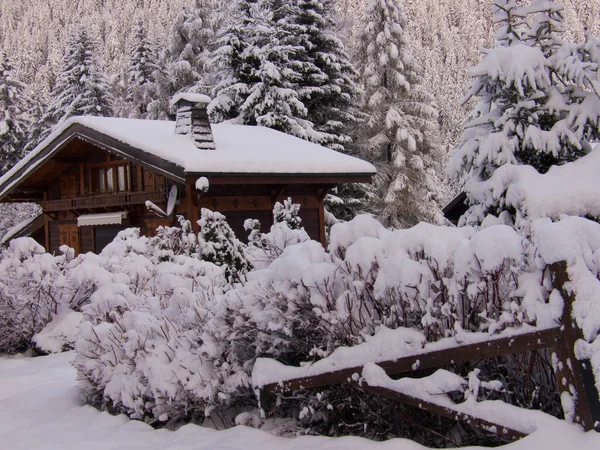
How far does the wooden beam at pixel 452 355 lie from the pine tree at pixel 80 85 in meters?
33.5

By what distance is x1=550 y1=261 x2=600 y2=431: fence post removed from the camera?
114 inches

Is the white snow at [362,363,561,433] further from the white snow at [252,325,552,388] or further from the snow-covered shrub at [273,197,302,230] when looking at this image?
the snow-covered shrub at [273,197,302,230]

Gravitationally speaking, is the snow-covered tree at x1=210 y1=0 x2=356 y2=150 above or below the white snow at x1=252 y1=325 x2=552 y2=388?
above

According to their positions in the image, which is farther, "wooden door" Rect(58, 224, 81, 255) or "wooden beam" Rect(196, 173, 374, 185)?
"wooden door" Rect(58, 224, 81, 255)

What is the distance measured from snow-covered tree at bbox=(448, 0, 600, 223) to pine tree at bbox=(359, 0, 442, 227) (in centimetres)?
1659

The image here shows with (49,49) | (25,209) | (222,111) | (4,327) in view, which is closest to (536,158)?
(4,327)

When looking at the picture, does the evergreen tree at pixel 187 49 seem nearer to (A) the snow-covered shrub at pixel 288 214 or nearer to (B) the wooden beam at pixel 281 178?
(B) the wooden beam at pixel 281 178

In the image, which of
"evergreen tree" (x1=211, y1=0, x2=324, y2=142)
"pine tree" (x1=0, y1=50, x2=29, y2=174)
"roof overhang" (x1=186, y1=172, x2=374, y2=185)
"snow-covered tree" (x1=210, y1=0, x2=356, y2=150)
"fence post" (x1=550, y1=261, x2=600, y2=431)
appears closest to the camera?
"fence post" (x1=550, y1=261, x2=600, y2=431)

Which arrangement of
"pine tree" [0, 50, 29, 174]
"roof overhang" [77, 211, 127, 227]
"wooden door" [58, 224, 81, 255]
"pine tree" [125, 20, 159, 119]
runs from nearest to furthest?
"roof overhang" [77, 211, 127, 227]
"wooden door" [58, 224, 81, 255]
"pine tree" [125, 20, 159, 119]
"pine tree" [0, 50, 29, 174]

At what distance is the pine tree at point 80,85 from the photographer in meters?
34.3

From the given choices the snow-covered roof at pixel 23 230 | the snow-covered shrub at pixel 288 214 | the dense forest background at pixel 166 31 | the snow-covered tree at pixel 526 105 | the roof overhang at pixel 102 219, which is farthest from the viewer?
the dense forest background at pixel 166 31

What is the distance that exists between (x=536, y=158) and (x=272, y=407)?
6.58 metres

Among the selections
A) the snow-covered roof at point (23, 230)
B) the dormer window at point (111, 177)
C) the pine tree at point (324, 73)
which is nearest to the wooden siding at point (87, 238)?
the dormer window at point (111, 177)

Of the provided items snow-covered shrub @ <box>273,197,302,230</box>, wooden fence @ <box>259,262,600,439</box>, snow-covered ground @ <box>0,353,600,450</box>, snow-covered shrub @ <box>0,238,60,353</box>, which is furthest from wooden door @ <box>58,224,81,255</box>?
wooden fence @ <box>259,262,600,439</box>
